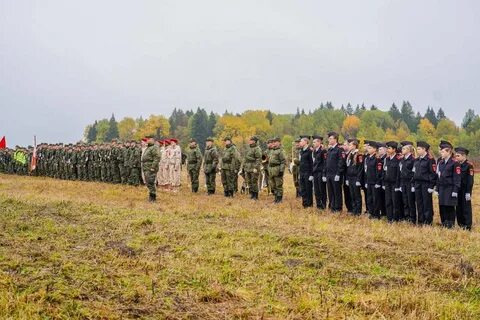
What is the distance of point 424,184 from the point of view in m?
10.7

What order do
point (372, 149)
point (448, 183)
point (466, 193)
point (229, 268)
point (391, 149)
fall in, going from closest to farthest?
point (229, 268)
point (448, 183)
point (466, 193)
point (391, 149)
point (372, 149)

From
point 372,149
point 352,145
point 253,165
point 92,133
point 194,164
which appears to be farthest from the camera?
point 92,133

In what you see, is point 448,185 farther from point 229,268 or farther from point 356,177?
point 229,268

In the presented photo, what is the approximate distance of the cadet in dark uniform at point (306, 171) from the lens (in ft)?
44.3

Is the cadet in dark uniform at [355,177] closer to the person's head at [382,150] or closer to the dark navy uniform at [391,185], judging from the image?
the person's head at [382,150]

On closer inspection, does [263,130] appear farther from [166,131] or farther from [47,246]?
[47,246]

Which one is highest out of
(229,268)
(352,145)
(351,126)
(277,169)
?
(351,126)

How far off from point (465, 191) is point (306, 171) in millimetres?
4278

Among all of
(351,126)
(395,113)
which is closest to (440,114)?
(395,113)

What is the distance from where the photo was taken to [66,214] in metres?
10.3

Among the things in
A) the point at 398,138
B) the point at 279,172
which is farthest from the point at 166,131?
the point at 279,172

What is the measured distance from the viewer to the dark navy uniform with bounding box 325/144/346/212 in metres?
12.5

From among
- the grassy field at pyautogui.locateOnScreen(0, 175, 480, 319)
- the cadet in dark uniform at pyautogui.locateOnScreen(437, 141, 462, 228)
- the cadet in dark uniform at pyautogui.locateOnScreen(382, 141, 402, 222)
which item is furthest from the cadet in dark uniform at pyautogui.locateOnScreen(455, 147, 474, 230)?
the cadet in dark uniform at pyautogui.locateOnScreen(382, 141, 402, 222)

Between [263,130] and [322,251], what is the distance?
9925 centimetres
